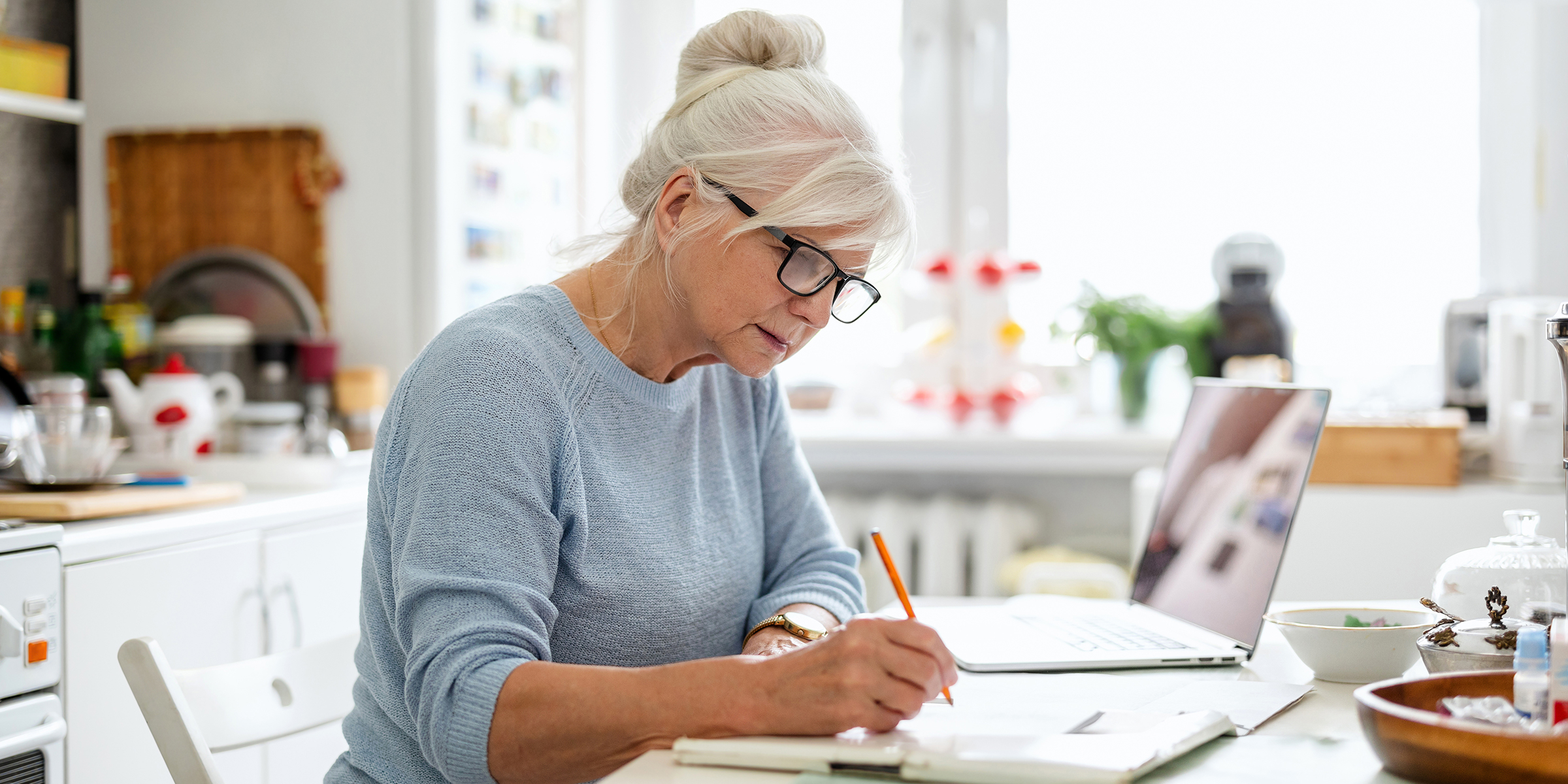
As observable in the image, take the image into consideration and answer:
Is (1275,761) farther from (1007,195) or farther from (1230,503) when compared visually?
(1007,195)

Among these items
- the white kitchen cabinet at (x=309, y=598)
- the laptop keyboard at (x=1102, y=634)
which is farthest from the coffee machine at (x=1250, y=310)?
the white kitchen cabinet at (x=309, y=598)

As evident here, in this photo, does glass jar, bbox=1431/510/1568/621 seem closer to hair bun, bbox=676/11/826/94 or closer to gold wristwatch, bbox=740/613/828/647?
gold wristwatch, bbox=740/613/828/647

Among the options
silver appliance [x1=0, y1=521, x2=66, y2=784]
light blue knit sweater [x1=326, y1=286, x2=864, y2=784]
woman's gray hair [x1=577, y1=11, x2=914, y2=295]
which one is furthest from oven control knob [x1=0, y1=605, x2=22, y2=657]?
woman's gray hair [x1=577, y1=11, x2=914, y2=295]

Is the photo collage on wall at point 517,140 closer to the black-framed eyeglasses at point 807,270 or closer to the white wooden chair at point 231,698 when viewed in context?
the white wooden chair at point 231,698

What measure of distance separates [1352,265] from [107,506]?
234 cm

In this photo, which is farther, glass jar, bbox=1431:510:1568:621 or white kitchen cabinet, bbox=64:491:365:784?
white kitchen cabinet, bbox=64:491:365:784

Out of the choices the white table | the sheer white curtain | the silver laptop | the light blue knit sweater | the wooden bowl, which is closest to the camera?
the wooden bowl

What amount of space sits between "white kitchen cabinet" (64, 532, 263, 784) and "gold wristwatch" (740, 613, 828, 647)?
787 mm

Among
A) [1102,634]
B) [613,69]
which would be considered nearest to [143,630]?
[1102,634]

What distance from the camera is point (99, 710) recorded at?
1.61 meters

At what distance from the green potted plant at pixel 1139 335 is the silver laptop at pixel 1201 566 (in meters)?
1.20

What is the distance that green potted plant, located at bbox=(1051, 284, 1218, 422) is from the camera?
2537 mm

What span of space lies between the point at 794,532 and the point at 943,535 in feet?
4.48

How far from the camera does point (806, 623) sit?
3.82 ft
